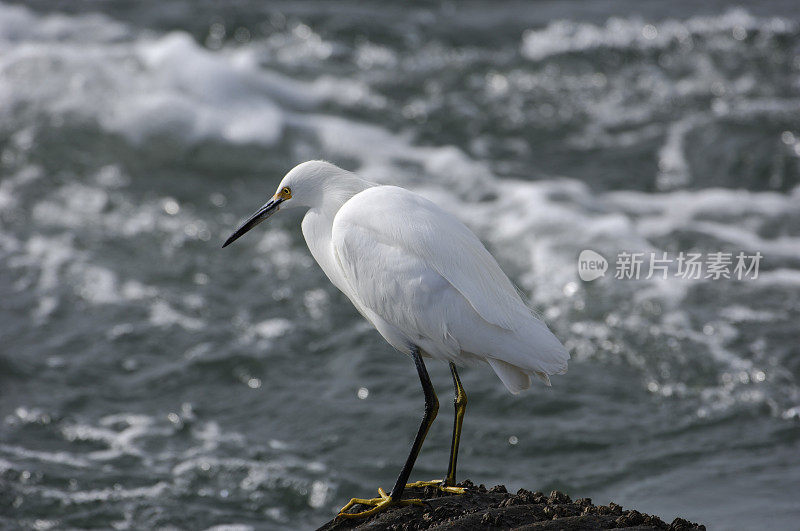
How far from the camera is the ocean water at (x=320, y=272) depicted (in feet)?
17.5

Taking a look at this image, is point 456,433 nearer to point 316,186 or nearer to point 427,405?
point 427,405

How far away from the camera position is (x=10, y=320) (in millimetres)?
6766

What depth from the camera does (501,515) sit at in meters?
3.05

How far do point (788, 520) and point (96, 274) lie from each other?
17.5 feet

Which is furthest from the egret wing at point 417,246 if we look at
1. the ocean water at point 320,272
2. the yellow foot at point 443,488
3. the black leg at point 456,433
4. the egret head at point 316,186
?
the ocean water at point 320,272

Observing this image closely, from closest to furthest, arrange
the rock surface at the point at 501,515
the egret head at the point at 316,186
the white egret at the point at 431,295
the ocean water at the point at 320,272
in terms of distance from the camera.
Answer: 1. the rock surface at the point at 501,515
2. the white egret at the point at 431,295
3. the egret head at the point at 316,186
4. the ocean water at the point at 320,272

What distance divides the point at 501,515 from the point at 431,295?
836mm

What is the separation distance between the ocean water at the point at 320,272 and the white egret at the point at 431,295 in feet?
5.58

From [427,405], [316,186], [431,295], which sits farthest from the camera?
[316,186]

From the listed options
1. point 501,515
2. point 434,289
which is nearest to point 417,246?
point 434,289

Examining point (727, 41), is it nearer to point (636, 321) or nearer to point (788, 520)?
point (636, 321)

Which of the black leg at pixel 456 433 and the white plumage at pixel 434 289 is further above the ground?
the white plumage at pixel 434 289

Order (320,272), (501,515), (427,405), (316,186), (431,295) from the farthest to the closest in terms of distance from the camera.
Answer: (320,272) → (316,186) → (427,405) → (431,295) → (501,515)

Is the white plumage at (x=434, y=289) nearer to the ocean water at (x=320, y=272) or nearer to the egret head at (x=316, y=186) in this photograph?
the egret head at (x=316, y=186)
